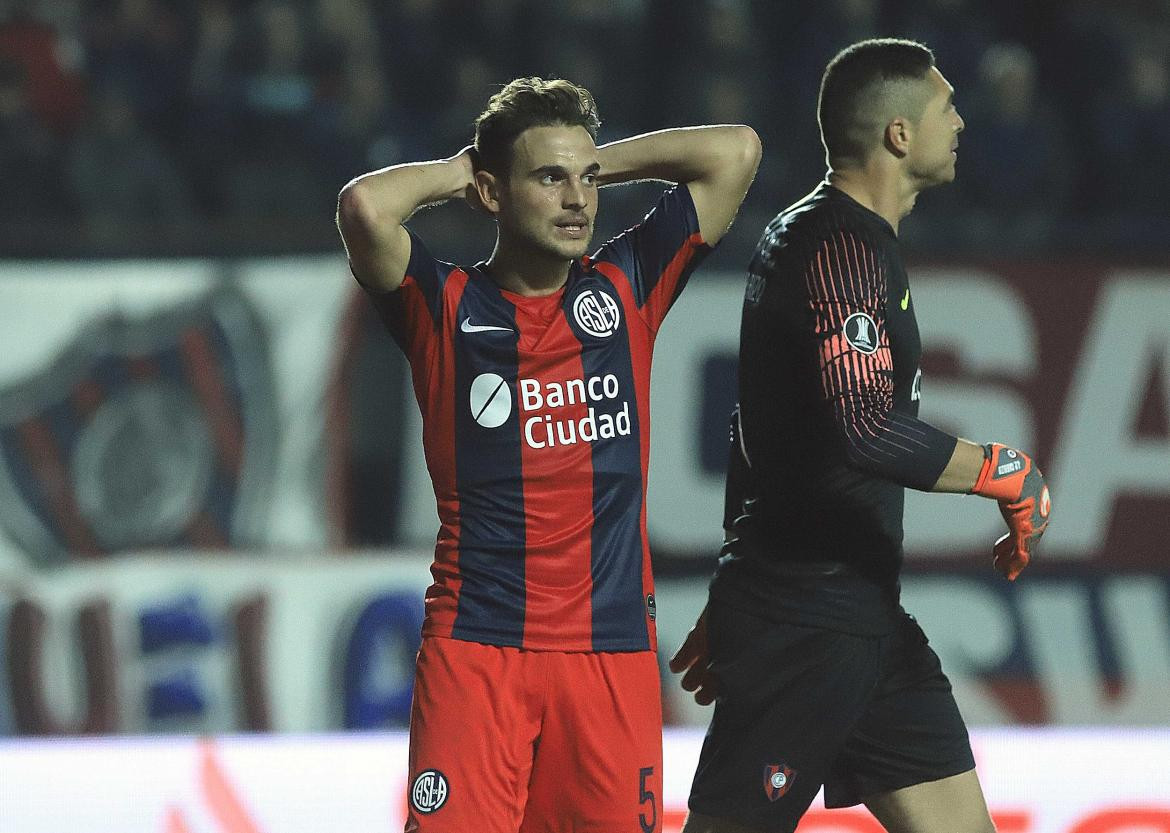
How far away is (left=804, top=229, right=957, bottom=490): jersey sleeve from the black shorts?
475mm

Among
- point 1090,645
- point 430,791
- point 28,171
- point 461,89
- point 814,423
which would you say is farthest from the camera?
point 461,89

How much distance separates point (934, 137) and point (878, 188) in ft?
0.50

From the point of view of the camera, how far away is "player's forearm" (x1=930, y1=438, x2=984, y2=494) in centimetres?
319

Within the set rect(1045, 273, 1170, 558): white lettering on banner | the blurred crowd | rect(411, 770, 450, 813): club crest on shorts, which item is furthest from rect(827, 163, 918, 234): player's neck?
the blurred crowd

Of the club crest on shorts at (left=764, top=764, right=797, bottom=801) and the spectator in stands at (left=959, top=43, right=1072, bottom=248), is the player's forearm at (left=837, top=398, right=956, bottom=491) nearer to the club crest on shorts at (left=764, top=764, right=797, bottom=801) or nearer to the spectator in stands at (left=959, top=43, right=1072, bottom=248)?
the club crest on shorts at (left=764, top=764, right=797, bottom=801)

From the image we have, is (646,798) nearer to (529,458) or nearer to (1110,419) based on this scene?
(529,458)

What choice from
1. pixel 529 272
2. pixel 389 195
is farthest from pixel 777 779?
pixel 389 195

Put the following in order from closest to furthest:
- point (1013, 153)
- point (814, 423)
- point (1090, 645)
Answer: point (814, 423)
point (1090, 645)
point (1013, 153)

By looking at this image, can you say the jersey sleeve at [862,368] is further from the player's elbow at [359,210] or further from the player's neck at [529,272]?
the player's elbow at [359,210]

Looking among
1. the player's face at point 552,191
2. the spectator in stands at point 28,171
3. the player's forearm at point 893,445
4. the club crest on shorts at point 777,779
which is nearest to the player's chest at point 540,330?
the player's face at point 552,191

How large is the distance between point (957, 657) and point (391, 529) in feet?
6.98

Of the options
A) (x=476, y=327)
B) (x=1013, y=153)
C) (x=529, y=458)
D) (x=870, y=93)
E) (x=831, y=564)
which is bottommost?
(x=831, y=564)

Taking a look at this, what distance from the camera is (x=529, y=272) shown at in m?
3.37

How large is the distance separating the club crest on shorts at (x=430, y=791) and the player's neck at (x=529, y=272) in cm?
93
